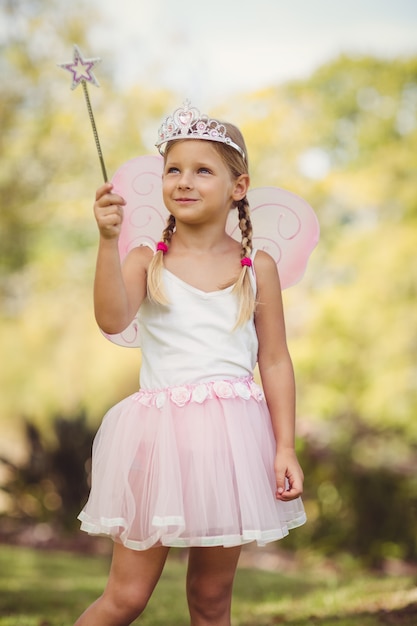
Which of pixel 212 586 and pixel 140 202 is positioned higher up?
pixel 140 202

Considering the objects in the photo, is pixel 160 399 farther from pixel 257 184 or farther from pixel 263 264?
pixel 257 184

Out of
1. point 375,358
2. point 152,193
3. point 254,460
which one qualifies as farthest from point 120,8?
point 254,460

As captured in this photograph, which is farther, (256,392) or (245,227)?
(245,227)

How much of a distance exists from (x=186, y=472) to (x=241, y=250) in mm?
666

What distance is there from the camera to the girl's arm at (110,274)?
209 centimetres

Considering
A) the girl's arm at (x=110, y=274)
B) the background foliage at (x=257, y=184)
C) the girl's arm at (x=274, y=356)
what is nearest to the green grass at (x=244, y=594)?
the girl's arm at (x=274, y=356)

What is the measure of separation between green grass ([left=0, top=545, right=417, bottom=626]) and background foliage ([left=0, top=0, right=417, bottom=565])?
2.51 metres

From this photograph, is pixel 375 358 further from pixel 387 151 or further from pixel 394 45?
pixel 394 45

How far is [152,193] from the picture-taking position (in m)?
2.71

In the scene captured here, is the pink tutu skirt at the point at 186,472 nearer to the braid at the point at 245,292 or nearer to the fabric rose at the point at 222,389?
the fabric rose at the point at 222,389

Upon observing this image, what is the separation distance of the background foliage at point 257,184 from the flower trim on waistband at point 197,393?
668cm

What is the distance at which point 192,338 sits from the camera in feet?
7.49

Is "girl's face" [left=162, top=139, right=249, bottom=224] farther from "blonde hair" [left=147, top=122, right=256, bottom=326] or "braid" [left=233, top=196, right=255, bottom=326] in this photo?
"braid" [left=233, top=196, right=255, bottom=326]

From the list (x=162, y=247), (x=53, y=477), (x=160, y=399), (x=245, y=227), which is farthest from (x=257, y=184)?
(x=160, y=399)
